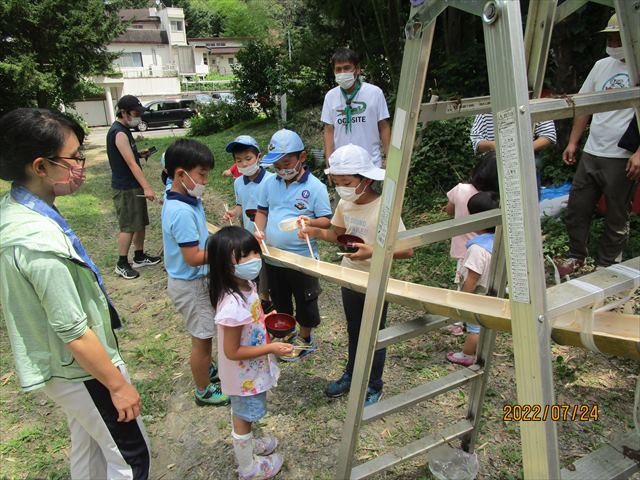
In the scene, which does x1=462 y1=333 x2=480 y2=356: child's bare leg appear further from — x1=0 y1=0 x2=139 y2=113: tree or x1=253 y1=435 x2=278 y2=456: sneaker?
x1=0 y1=0 x2=139 y2=113: tree

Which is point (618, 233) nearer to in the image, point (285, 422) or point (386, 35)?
point (285, 422)

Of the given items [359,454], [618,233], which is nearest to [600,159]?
[618,233]

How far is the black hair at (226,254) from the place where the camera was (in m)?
2.07

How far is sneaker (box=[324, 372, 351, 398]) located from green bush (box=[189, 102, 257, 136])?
55.3ft

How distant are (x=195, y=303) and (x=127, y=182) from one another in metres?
2.74

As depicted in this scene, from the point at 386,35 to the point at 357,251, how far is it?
29.8 feet

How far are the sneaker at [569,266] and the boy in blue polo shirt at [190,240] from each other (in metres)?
2.90

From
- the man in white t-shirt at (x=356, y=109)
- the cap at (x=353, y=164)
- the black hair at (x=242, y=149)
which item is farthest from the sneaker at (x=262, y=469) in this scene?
the man in white t-shirt at (x=356, y=109)

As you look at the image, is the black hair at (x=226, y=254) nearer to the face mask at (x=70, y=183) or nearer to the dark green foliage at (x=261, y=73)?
the face mask at (x=70, y=183)

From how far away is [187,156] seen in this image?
8.49ft

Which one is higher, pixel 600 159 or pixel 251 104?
pixel 251 104

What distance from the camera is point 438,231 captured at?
5.02 ft

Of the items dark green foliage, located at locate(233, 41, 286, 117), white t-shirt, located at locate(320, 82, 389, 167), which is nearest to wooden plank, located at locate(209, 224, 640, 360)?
white t-shirt, located at locate(320, 82, 389, 167)

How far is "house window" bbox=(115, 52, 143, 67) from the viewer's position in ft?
160
